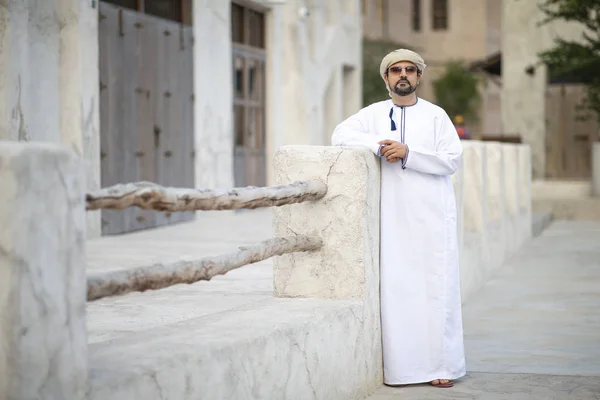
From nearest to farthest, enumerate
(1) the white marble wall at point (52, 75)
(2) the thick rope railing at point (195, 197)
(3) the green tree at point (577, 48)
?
(2) the thick rope railing at point (195, 197)
(1) the white marble wall at point (52, 75)
(3) the green tree at point (577, 48)

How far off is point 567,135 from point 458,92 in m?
15.2

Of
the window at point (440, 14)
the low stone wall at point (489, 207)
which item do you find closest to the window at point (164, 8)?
the low stone wall at point (489, 207)

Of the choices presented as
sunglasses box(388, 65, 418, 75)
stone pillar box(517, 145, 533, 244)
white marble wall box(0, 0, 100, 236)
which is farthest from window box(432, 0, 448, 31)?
sunglasses box(388, 65, 418, 75)

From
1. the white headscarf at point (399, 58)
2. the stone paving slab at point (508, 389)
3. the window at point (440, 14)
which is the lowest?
the stone paving slab at point (508, 389)

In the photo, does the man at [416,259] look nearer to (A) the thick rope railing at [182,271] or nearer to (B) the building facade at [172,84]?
(A) the thick rope railing at [182,271]

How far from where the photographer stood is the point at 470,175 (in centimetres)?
1069

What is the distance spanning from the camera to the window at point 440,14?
4762cm

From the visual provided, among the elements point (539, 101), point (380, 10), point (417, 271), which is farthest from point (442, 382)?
point (380, 10)

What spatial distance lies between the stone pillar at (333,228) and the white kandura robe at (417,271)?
229 mm

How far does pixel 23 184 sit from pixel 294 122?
15141 millimetres

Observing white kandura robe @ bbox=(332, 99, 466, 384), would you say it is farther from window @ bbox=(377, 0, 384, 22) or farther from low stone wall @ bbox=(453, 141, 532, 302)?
window @ bbox=(377, 0, 384, 22)

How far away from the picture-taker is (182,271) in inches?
167

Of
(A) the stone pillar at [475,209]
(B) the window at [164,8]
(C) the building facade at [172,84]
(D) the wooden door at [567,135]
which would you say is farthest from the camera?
(D) the wooden door at [567,135]

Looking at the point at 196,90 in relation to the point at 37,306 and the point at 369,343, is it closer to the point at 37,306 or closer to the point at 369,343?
the point at 369,343
